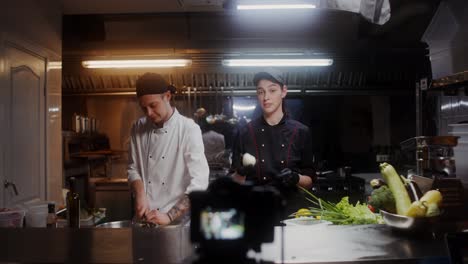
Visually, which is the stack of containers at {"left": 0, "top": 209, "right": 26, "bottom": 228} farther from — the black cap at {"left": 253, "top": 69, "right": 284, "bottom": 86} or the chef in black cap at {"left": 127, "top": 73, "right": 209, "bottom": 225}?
the black cap at {"left": 253, "top": 69, "right": 284, "bottom": 86}

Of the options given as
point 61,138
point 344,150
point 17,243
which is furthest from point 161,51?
point 17,243

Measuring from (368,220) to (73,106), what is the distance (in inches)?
163

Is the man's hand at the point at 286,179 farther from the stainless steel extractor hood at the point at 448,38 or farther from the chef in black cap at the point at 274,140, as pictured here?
the stainless steel extractor hood at the point at 448,38

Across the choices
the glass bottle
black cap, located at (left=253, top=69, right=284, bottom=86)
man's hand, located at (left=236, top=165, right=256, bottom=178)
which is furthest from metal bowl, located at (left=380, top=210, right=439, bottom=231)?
black cap, located at (left=253, top=69, right=284, bottom=86)

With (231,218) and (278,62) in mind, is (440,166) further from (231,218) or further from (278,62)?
(278,62)

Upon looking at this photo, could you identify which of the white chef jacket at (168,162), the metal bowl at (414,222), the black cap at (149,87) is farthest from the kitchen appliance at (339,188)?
the metal bowl at (414,222)

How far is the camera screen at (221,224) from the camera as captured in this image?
715 mm

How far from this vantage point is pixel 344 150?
194 inches

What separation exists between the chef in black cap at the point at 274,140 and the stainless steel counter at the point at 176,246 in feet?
5.58

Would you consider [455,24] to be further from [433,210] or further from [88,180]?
[88,180]

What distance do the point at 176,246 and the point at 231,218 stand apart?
55 cm

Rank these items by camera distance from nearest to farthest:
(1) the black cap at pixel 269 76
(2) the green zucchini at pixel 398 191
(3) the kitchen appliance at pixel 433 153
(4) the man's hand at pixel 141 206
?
(2) the green zucchini at pixel 398 191, (3) the kitchen appliance at pixel 433 153, (4) the man's hand at pixel 141 206, (1) the black cap at pixel 269 76

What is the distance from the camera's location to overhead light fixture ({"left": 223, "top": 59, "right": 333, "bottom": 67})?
4168mm

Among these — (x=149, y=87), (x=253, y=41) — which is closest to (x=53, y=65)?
(x=149, y=87)
